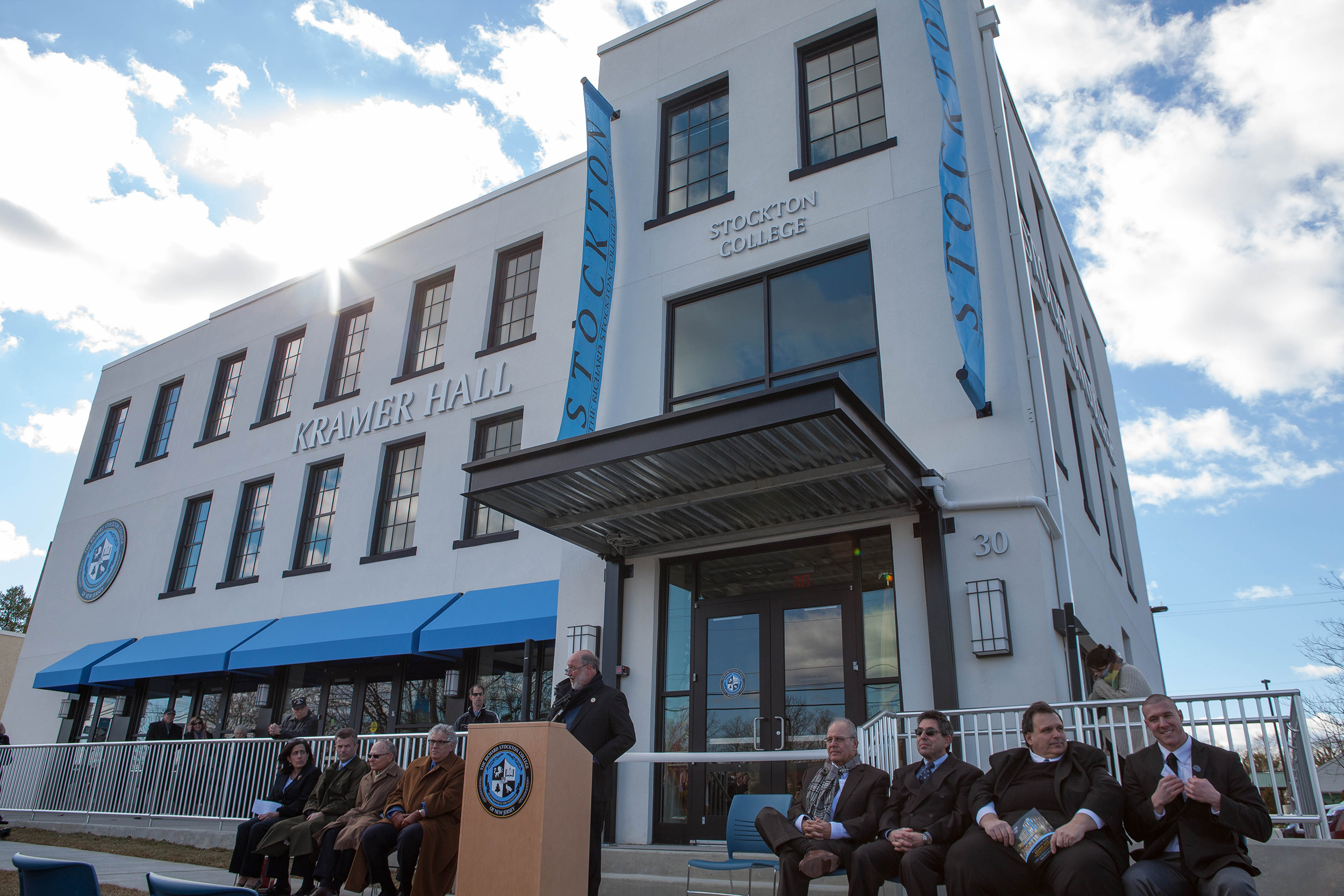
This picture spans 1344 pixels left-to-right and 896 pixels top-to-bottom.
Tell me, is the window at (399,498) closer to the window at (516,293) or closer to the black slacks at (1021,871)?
the window at (516,293)

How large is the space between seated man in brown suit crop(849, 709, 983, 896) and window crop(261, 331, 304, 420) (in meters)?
14.5

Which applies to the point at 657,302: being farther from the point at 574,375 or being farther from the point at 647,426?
the point at 647,426

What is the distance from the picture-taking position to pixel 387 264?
16.7 m

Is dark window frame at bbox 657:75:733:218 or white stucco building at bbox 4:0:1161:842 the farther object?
dark window frame at bbox 657:75:733:218

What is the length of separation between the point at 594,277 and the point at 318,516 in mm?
7635

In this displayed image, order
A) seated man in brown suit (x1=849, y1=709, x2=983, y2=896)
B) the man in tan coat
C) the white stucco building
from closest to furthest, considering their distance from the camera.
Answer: seated man in brown suit (x1=849, y1=709, x2=983, y2=896), the man in tan coat, the white stucco building

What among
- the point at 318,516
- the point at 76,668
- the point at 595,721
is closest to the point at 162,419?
the point at 76,668

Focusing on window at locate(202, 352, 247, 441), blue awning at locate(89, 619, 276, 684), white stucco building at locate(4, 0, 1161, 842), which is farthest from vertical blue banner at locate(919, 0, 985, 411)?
window at locate(202, 352, 247, 441)

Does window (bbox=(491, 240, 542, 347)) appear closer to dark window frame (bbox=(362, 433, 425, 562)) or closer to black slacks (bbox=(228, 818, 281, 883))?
dark window frame (bbox=(362, 433, 425, 562))

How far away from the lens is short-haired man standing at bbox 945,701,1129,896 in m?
4.55

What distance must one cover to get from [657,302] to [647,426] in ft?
13.0

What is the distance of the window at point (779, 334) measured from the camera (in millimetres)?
9617

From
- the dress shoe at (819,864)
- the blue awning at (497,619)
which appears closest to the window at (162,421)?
the blue awning at (497,619)

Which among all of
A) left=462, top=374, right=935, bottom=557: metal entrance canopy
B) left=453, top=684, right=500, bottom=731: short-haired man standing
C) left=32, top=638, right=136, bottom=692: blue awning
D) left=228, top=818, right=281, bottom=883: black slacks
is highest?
left=462, top=374, right=935, bottom=557: metal entrance canopy
